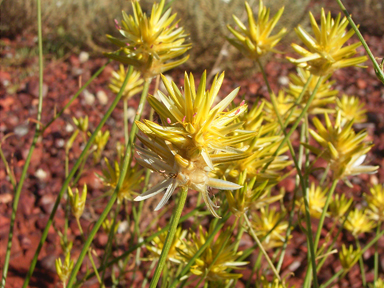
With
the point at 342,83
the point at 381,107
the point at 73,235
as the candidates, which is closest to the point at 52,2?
the point at 73,235

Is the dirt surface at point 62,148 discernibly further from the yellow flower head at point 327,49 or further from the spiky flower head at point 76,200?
the yellow flower head at point 327,49

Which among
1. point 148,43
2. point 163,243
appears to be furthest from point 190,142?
point 163,243

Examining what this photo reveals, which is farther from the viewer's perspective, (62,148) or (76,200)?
(62,148)

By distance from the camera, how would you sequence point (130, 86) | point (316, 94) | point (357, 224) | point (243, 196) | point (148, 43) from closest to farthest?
point (243, 196) < point (148, 43) < point (316, 94) < point (130, 86) < point (357, 224)

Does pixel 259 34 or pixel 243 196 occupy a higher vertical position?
pixel 259 34

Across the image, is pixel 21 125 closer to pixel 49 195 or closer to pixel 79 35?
pixel 49 195

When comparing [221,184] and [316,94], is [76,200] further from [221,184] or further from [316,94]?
[316,94]

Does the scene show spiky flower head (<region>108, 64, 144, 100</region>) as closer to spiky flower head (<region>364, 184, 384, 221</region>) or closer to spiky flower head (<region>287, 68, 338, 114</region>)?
spiky flower head (<region>287, 68, 338, 114</region>)

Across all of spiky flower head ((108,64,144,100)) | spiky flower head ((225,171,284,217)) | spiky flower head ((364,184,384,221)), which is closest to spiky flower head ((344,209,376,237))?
spiky flower head ((364,184,384,221))
